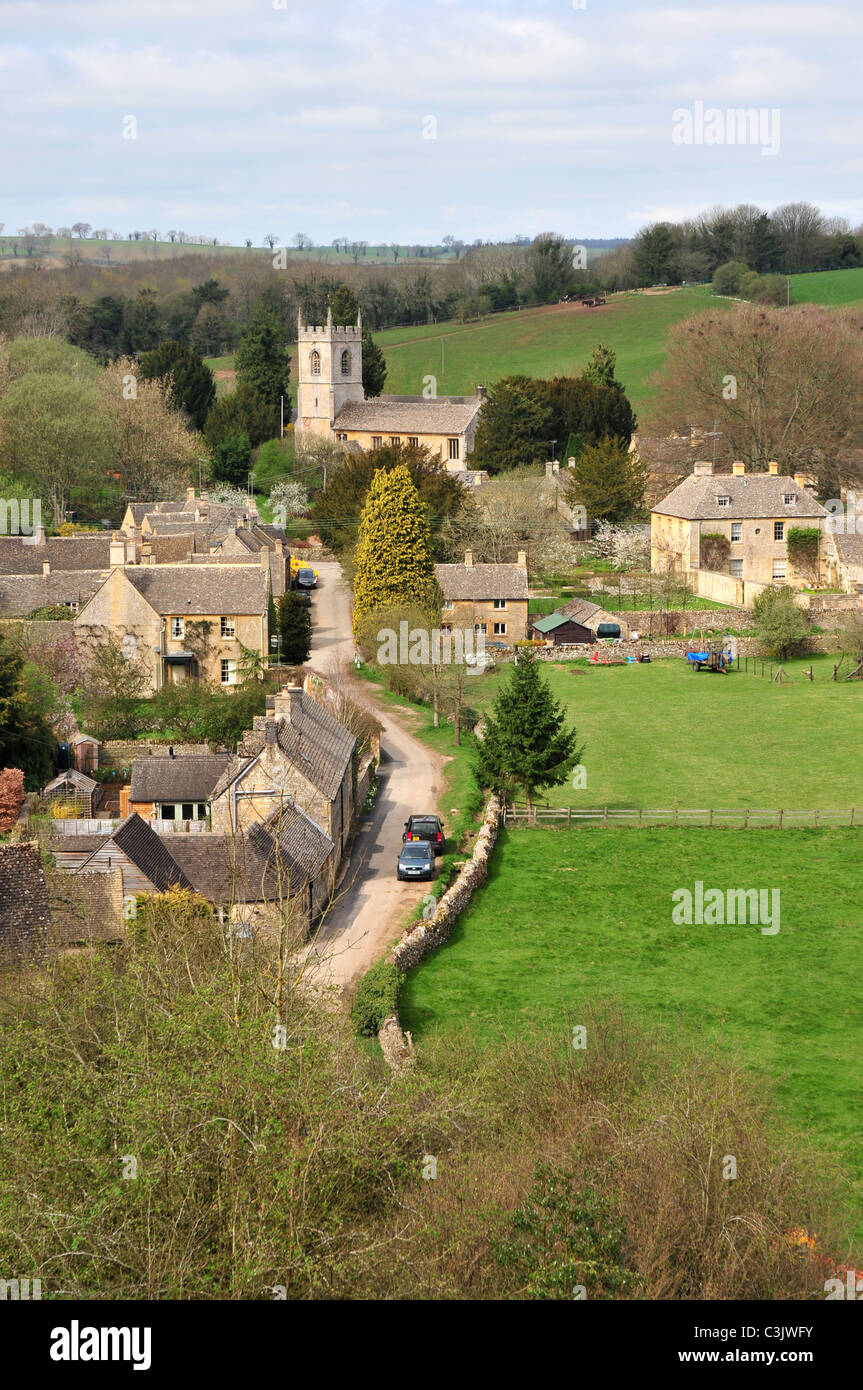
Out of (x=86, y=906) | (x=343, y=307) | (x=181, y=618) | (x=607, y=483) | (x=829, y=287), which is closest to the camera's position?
(x=86, y=906)

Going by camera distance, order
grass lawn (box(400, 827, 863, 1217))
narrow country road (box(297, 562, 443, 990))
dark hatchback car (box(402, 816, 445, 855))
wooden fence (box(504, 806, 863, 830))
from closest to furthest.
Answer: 1. grass lawn (box(400, 827, 863, 1217))
2. narrow country road (box(297, 562, 443, 990))
3. dark hatchback car (box(402, 816, 445, 855))
4. wooden fence (box(504, 806, 863, 830))

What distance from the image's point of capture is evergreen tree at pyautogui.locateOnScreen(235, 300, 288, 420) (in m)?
105

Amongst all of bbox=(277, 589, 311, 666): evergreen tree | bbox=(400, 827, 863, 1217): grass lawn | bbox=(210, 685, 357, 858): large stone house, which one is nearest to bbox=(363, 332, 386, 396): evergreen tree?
bbox=(277, 589, 311, 666): evergreen tree

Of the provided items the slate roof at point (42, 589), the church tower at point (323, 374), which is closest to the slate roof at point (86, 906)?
the slate roof at point (42, 589)

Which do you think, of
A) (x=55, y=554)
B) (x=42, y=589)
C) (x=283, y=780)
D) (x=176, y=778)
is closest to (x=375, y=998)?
(x=283, y=780)

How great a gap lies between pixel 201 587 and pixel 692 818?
21.8m

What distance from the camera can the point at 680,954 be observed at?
31.7 meters

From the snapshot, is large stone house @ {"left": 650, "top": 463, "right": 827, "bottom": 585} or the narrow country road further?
large stone house @ {"left": 650, "top": 463, "right": 827, "bottom": 585}

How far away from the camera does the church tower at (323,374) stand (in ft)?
329

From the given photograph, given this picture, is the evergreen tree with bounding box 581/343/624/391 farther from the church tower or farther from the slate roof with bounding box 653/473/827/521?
the slate roof with bounding box 653/473/827/521

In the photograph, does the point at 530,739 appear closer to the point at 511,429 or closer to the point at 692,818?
the point at 692,818

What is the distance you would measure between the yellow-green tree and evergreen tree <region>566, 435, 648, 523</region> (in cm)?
1807

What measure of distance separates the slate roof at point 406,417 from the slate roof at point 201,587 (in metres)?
43.9
